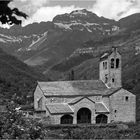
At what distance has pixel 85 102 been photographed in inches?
2398

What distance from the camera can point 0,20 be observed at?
38.1ft

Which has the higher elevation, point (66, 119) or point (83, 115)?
point (83, 115)

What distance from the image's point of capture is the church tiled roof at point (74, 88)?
203 ft

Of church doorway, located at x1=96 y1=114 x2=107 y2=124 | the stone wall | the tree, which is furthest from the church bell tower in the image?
the tree

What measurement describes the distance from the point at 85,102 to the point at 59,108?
12.3 feet

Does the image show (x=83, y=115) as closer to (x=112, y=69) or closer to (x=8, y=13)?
(x=112, y=69)

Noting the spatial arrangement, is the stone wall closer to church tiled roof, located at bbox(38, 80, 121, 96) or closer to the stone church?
the stone church

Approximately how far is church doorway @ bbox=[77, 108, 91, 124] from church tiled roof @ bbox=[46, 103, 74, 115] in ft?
6.48

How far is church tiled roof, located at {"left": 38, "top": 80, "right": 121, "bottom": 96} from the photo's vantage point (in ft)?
203

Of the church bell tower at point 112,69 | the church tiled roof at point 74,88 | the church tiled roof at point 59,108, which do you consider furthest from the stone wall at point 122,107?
the church tiled roof at point 59,108

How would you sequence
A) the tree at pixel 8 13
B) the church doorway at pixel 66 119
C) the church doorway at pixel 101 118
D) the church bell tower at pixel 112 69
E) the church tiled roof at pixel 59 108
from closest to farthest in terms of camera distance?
the tree at pixel 8 13 < the church tiled roof at pixel 59 108 < the church doorway at pixel 66 119 < the church doorway at pixel 101 118 < the church bell tower at pixel 112 69

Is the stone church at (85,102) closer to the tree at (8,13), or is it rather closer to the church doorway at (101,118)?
the church doorway at (101,118)

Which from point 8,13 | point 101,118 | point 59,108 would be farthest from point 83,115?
point 8,13

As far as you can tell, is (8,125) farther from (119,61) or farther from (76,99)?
(119,61)
